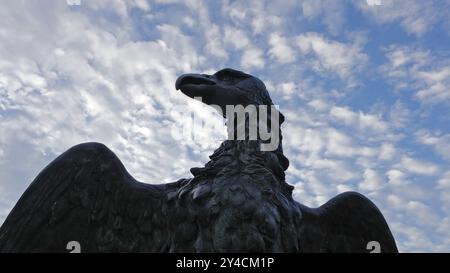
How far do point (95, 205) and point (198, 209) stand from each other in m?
1.25

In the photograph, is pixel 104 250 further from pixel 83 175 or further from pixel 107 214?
pixel 83 175

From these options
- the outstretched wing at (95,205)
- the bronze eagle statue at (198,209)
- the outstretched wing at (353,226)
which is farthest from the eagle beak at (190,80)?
the outstretched wing at (353,226)

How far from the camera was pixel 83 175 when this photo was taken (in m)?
5.61

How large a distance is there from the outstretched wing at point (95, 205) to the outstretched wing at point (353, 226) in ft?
6.11

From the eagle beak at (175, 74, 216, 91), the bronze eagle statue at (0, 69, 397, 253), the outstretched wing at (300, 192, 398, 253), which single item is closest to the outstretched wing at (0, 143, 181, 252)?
the bronze eagle statue at (0, 69, 397, 253)

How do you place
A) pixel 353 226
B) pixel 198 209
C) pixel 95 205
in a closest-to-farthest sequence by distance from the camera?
pixel 198 209, pixel 95 205, pixel 353 226

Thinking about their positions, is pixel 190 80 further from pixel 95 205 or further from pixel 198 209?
pixel 95 205

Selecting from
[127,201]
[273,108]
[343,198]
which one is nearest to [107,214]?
[127,201]

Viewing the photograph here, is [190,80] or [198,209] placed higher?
[190,80]

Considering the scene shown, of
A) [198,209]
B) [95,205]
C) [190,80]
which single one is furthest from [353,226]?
[95,205]

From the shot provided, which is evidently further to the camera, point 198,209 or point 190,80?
point 190,80

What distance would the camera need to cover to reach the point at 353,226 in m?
6.00
